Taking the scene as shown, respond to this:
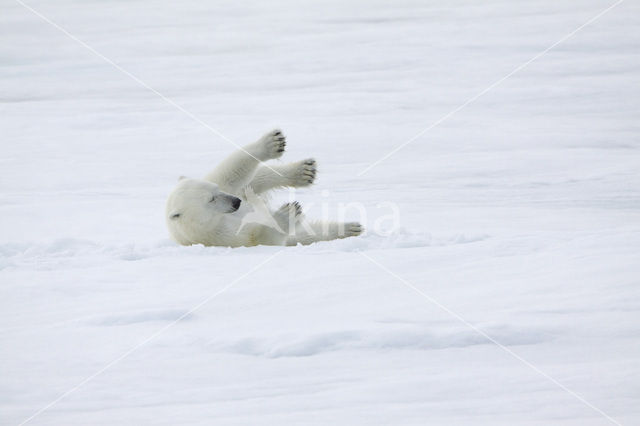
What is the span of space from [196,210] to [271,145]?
2.28 ft

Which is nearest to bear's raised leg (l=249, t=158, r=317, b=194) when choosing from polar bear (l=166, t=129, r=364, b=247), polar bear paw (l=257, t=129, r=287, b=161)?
polar bear (l=166, t=129, r=364, b=247)

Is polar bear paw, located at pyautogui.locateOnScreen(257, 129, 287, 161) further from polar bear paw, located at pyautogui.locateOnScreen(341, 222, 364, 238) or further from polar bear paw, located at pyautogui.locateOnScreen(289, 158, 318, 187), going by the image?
polar bear paw, located at pyautogui.locateOnScreen(341, 222, 364, 238)

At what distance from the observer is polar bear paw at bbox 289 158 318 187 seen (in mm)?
5098

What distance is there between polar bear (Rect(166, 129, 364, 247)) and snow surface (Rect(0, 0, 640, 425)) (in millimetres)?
182

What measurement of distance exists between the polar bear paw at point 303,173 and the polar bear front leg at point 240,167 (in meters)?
0.20

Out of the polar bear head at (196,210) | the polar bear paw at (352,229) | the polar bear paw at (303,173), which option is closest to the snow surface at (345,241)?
the polar bear head at (196,210)

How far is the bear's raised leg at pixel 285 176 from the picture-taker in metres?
5.11

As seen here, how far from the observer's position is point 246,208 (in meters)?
4.83

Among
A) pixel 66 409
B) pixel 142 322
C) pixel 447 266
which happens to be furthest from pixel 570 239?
pixel 66 409

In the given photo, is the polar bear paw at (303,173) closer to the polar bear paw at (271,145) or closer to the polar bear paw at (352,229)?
the polar bear paw at (271,145)

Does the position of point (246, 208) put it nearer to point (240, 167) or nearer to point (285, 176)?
point (240, 167)

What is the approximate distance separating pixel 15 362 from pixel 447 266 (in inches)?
68.9

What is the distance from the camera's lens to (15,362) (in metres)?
2.83

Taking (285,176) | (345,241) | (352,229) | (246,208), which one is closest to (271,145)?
(285,176)
